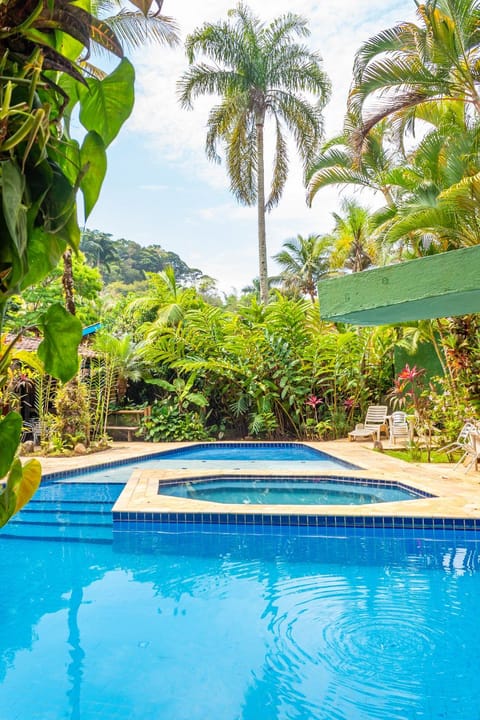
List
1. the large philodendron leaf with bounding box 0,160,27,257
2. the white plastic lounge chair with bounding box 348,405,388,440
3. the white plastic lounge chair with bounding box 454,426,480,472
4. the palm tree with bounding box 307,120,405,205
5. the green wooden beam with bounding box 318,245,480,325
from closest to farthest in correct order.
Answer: the large philodendron leaf with bounding box 0,160,27,257 → the green wooden beam with bounding box 318,245,480,325 → the white plastic lounge chair with bounding box 454,426,480,472 → the white plastic lounge chair with bounding box 348,405,388,440 → the palm tree with bounding box 307,120,405,205

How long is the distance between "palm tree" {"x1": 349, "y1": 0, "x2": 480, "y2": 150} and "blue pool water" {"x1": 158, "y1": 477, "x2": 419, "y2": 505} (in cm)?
→ 647

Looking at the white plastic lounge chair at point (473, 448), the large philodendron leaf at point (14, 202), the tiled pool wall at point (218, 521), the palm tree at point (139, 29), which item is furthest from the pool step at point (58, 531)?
the palm tree at point (139, 29)

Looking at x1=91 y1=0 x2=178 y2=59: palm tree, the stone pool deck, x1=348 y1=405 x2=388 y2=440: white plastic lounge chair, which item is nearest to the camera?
the stone pool deck

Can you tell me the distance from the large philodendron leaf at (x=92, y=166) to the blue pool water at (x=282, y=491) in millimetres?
7338

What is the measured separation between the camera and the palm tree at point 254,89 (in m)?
17.2

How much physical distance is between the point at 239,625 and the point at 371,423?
33.6ft

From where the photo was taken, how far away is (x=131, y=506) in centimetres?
633

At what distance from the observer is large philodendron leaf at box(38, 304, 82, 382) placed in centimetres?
70

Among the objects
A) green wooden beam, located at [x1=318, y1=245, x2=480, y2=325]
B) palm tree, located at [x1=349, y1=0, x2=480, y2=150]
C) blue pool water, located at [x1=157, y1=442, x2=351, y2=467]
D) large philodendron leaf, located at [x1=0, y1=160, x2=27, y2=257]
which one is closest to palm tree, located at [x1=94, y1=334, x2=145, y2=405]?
blue pool water, located at [x1=157, y1=442, x2=351, y2=467]

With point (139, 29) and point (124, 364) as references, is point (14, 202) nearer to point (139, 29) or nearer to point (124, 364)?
point (139, 29)

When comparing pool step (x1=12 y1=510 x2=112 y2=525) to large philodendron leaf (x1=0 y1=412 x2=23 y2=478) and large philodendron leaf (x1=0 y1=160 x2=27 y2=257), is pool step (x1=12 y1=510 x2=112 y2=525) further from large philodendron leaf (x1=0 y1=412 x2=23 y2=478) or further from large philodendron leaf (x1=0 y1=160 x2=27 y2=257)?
large philodendron leaf (x1=0 y1=160 x2=27 y2=257)

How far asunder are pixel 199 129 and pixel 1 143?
63.6 ft

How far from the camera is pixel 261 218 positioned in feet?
59.5

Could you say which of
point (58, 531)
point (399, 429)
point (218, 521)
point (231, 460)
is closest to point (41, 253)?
point (218, 521)
